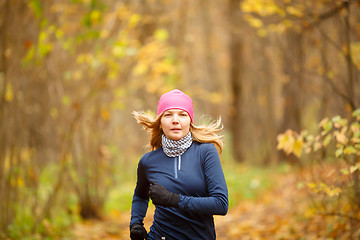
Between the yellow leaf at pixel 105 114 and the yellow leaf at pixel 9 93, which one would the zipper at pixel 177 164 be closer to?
the yellow leaf at pixel 9 93

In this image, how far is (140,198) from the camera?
2.66 m

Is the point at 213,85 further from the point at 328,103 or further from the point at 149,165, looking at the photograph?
the point at 149,165

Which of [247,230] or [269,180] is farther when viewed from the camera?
[269,180]

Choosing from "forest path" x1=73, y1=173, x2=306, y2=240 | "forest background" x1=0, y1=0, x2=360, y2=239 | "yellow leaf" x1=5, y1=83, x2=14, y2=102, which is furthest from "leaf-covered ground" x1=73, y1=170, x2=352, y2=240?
"yellow leaf" x1=5, y1=83, x2=14, y2=102

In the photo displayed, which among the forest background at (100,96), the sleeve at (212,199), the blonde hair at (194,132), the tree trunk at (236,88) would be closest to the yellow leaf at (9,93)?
the forest background at (100,96)

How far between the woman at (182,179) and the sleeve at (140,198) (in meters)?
0.01

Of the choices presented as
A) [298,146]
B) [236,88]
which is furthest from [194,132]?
[236,88]

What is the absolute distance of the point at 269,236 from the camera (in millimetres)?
5391

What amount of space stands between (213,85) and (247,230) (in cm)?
2160

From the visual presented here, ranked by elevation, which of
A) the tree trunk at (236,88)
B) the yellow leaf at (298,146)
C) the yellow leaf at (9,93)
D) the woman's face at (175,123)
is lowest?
the woman's face at (175,123)

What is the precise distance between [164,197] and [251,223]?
15.6ft

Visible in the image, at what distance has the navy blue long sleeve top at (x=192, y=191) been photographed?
2.22m

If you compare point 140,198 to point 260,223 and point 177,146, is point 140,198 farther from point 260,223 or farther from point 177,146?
point 260,223

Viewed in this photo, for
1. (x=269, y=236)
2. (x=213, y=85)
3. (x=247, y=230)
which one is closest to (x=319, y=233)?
(x=269, y=236)
